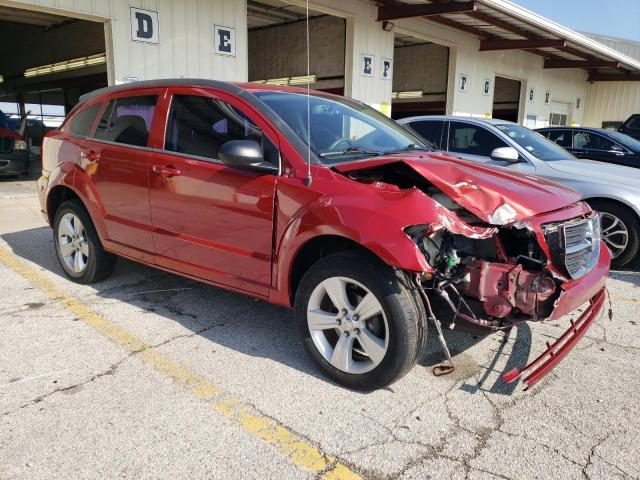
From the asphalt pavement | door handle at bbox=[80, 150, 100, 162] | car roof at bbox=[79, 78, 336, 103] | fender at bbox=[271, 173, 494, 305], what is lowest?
the asphalt pavement

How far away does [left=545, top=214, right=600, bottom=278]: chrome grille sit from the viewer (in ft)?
9.66

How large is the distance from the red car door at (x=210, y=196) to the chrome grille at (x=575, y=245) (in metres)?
1.66

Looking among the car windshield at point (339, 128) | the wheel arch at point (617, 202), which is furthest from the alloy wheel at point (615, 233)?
the car windshield at point (339, 128)

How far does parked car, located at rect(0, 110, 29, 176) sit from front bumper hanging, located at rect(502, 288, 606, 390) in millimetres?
12258

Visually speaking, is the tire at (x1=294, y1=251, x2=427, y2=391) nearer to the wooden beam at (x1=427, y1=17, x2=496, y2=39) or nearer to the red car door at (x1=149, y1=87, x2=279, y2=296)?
the red car door at (x1=149, y1=87, x2=279, y2=296)

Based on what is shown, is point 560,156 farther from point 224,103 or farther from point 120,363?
point 120,363

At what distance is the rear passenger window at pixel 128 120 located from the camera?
4.14 meters

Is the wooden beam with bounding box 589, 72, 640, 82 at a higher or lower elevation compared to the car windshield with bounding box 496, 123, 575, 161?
higher

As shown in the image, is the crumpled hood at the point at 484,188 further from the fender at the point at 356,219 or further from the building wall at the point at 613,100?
the building wall at the point at 613,100

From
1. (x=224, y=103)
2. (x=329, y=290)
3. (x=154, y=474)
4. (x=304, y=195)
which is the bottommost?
(x=154, y=474)

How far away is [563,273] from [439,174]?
0.88 m

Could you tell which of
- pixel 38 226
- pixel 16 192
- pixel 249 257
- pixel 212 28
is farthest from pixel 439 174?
pixel 16 192

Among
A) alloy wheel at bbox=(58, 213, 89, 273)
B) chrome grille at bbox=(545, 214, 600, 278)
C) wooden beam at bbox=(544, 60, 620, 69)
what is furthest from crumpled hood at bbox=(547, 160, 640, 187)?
wooden beam at bbox=(544, 60, 620, 69)

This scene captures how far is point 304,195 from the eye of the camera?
3.12 m
